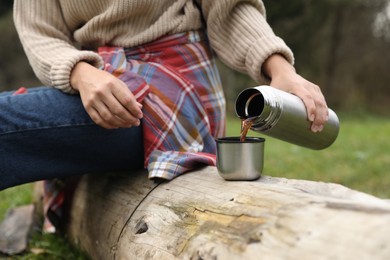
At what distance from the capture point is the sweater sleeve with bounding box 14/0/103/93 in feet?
6.13

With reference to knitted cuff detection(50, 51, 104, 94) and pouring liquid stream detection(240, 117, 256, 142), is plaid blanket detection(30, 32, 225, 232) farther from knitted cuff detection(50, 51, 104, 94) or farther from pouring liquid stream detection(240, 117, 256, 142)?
pouring liquid stream detection(240, 117, 256, 142)

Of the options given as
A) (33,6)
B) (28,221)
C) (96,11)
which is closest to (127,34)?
(96,11)

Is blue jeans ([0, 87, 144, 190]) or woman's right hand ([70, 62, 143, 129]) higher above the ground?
woman's right hand ([70, 62, 143, 129])

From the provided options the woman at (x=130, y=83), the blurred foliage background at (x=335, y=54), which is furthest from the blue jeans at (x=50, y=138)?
the blurred foliage background at (x=335, y=54)

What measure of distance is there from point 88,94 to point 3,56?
40.9 feet

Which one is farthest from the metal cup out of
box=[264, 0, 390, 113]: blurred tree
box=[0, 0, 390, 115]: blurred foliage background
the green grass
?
box=[264, 0, 390, 113]: blurred tree

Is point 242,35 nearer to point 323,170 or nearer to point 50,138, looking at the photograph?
point 50,138

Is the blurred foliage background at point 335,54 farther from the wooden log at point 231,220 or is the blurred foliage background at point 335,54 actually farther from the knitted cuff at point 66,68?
the knitted cuff at point 66,68

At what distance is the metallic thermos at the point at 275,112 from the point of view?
1.54 m

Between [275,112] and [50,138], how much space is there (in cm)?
73

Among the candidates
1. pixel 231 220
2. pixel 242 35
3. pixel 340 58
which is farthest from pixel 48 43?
pixel 340 58

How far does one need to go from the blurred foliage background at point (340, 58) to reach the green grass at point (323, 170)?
7183 mm

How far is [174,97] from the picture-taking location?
1.96 metres

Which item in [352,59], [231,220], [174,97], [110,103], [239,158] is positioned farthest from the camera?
[352,59]
